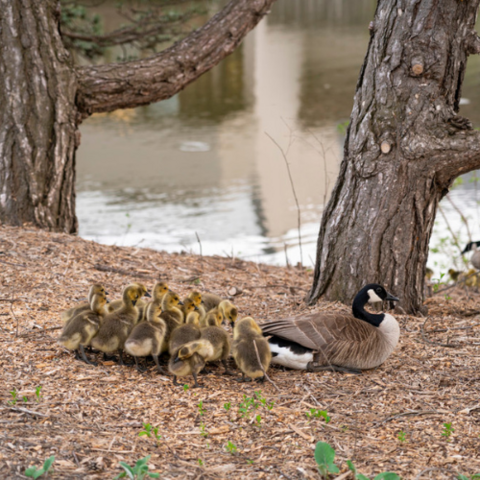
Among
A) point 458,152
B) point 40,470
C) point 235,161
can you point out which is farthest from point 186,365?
point 235,161

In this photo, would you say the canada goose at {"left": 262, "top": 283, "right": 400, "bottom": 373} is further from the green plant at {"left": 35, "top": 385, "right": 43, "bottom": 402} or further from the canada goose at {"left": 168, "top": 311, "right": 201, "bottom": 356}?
the green plant at {"left": 35, "top": 385, "right": 43, "bottom": 402}

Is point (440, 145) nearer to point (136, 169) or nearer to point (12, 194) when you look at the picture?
point (12, 194)

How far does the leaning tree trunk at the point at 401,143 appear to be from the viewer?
5.00m

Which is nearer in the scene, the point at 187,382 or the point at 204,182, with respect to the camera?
the point at 187,382

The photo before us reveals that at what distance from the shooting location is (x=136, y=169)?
1519 centimetres

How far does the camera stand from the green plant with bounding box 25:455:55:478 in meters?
2.68

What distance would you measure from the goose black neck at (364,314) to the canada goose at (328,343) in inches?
4.5

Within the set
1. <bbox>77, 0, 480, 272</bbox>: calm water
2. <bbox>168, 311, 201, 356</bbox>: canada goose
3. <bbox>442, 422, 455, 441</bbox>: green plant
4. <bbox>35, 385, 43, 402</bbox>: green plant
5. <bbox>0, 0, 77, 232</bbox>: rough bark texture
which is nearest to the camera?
<bbox>442, 422, 455, 441</bbox>: green plant

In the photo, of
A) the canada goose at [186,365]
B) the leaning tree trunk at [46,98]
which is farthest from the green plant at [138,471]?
A: the leaning tree trunk at [46,98]

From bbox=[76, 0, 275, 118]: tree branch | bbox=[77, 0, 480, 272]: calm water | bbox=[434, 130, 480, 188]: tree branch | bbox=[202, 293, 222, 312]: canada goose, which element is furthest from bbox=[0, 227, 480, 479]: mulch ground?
bbox=[77, 0, 480, 272]: calm water

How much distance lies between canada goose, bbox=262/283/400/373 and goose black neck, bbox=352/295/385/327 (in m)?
0.11

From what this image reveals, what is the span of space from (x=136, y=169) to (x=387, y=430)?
12.6m

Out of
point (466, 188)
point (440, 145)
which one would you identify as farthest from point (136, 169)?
point (440, 145)

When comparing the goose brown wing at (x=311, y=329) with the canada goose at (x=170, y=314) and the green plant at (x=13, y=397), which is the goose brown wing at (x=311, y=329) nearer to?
the canada goose at (x=170, y=314)
